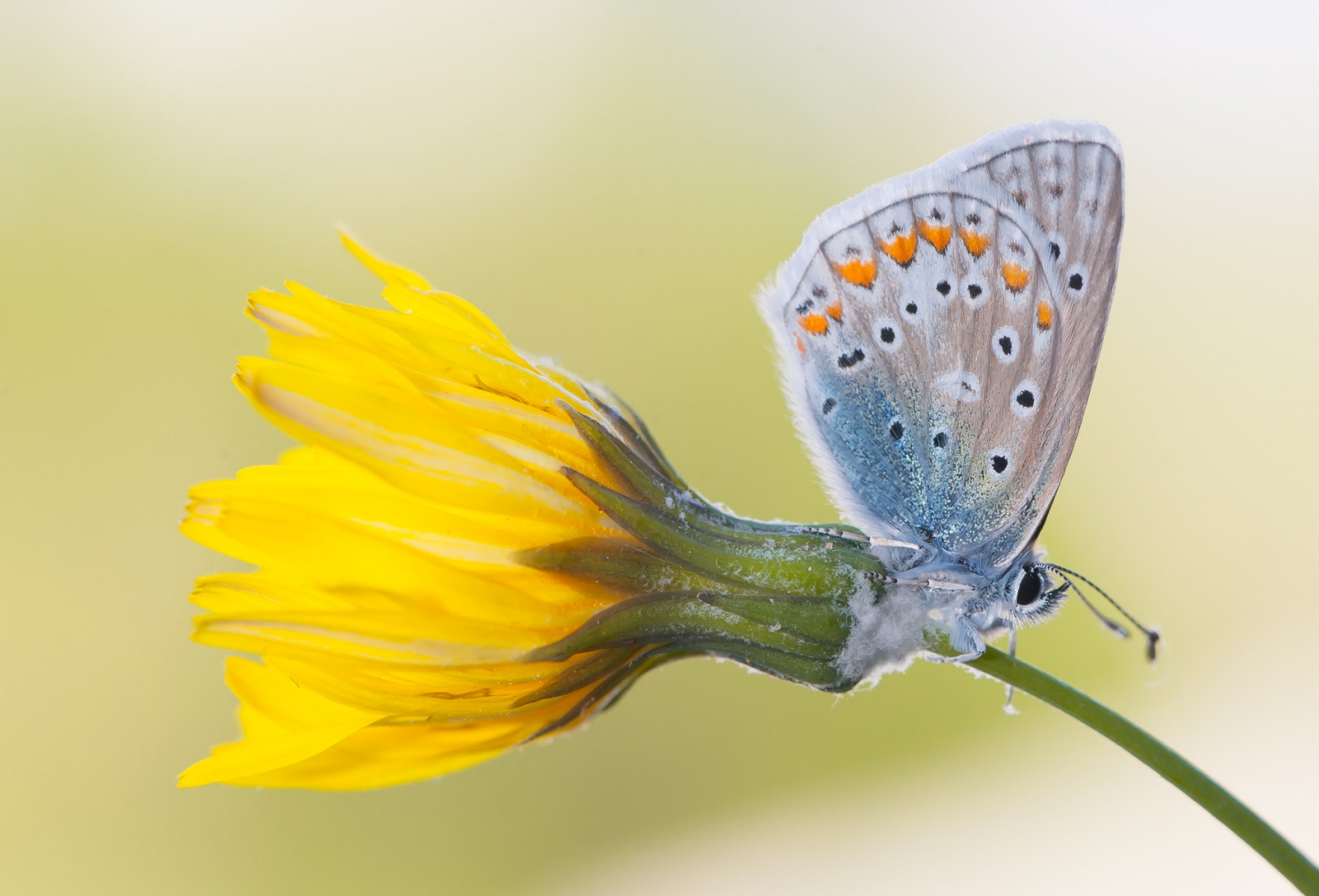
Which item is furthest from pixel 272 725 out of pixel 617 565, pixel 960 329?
pixel 960 329

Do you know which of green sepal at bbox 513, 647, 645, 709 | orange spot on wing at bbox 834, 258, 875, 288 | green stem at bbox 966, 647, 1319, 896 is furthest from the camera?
orange spot on wing at bbox 834, 258, 875, 288

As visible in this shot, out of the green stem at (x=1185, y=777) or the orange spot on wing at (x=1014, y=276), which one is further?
the orange spot on wing at (x=1014, y=276)

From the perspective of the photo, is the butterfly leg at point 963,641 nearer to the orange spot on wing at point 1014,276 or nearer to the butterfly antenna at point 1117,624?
the butterfly antenna at point 1117,624

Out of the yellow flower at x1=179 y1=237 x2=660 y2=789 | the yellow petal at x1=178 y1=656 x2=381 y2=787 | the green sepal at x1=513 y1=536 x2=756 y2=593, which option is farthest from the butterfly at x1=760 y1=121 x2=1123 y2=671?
the yellow petal at x1=178 y1=656 x2=381 y2=787

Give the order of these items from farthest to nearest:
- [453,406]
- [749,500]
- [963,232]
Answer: [749,500]
[963,232]
[453,406]

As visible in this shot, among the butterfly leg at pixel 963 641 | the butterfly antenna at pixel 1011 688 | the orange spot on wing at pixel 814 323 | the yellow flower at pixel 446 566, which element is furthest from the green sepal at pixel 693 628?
the orange spot on wing at pixel 814 323

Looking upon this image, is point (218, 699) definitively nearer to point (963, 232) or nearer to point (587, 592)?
point (587, 592)

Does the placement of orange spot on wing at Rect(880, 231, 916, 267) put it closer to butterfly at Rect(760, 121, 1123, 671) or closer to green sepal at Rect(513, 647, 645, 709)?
butterfly at Rect(760, 121, 1123, 671)

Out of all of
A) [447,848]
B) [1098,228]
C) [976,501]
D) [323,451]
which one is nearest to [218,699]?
[447,848]
